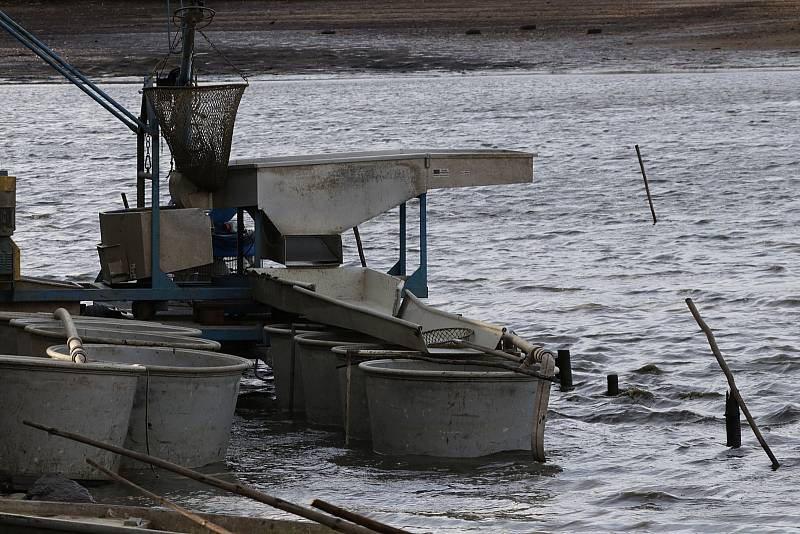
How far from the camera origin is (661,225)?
992 inches

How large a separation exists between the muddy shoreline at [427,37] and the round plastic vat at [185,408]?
39564 millimetres

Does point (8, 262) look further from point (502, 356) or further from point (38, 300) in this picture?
point (502, 356)

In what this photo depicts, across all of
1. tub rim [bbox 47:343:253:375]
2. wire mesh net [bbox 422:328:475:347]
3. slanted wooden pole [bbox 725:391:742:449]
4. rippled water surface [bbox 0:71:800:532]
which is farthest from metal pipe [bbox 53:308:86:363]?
slanted wooden pole [bbox 725:391:742:449]

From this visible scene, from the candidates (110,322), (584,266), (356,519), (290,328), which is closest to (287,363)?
(290,328)

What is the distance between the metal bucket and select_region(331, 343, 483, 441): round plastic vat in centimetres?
185

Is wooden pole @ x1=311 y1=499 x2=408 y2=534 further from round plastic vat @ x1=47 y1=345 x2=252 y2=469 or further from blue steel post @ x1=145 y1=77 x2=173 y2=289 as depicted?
blue steel post @ x1=145 y1=77 x2=173 y2=289

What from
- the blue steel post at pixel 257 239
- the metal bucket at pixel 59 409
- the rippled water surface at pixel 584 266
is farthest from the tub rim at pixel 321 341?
the metal bucket at pixel 59 409

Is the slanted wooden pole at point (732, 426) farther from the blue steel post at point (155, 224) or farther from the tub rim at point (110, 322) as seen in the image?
the blue steel post at point (155, 224)

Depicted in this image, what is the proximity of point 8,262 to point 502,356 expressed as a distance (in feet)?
14.8

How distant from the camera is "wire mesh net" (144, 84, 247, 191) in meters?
12.6

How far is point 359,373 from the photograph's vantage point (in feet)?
36.9

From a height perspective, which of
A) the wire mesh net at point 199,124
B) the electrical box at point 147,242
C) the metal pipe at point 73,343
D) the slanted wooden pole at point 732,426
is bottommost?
the slanted wooden pole at point 732,426

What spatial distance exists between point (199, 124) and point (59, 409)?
12.3 ft

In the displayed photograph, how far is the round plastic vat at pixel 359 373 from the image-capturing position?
11094mm
